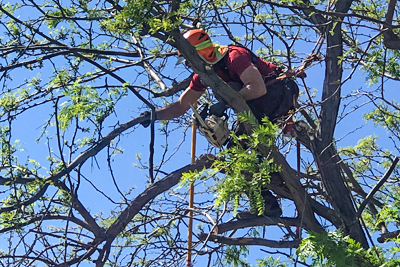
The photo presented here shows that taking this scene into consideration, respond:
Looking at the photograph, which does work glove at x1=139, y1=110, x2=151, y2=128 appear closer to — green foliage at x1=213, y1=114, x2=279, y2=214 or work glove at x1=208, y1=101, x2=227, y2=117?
work glove at x1=208, y1=101, x2=227, y2=117

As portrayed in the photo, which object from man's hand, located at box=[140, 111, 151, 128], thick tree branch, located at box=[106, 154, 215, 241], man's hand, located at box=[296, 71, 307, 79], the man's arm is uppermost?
the man's arm

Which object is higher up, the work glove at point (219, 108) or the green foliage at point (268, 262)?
the work glove at point (219, 108)

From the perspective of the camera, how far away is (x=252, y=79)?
190 inches

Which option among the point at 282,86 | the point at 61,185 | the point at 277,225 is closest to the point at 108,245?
the point at 61,185

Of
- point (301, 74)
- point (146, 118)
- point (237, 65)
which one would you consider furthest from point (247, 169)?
point (146, 118)

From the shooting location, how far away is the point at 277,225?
5.24m

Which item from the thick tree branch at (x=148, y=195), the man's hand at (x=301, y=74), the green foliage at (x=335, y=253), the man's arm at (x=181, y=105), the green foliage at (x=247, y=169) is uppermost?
the man's arm at (x=181, y=105)

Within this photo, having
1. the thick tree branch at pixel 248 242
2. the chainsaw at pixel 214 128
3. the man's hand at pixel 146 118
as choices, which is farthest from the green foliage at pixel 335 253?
the man's hand at pixel 146 118

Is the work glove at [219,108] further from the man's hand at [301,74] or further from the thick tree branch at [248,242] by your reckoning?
the thick tree branch at [248,242]

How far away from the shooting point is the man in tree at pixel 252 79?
191 inches

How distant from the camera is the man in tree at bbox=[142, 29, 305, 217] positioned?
484 cm

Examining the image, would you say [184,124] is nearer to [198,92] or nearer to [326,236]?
[198,92]

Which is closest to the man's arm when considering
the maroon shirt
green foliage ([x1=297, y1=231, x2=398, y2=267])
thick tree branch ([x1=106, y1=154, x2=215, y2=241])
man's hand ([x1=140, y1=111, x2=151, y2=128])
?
man's hand ([x1=140, y1=111, x2=151, y2=128])

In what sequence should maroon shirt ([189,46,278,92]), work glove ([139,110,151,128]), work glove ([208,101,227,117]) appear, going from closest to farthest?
work glove ([208,101,227,117]), maroon shirt ([189,46,278,92]), work glove ([139,110,151,128])
